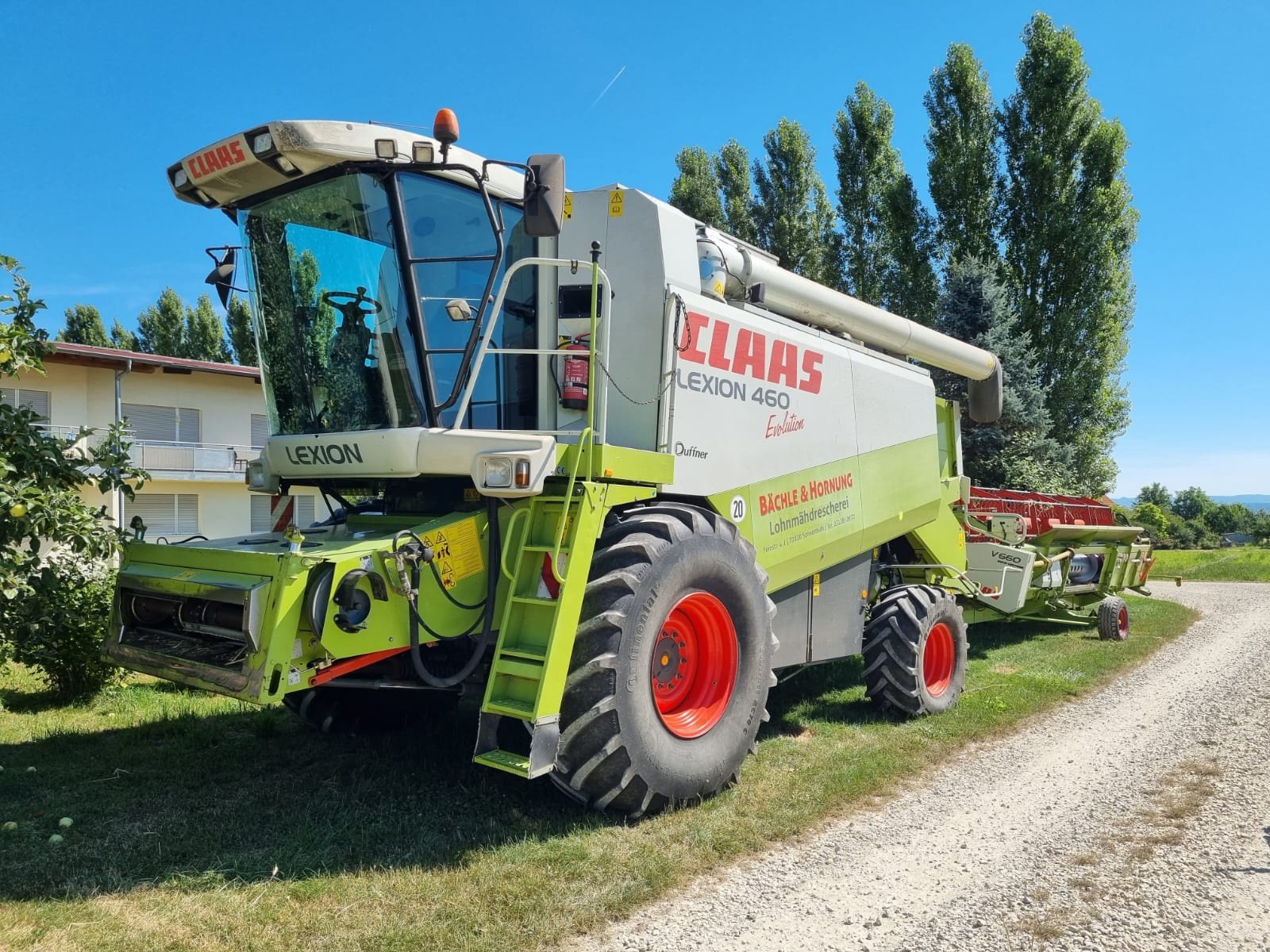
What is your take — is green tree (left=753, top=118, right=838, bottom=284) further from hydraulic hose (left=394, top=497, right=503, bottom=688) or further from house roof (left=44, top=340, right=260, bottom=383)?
hydraulic hose (left=394, top=497, right=503, bottom=688)

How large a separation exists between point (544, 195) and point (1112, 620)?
32.9ft

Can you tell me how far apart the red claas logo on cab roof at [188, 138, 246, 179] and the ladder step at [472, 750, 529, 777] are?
3139 mm

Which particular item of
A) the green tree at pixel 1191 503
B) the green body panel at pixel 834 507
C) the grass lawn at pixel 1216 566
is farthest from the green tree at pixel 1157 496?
the green body panel at pixel 834 507

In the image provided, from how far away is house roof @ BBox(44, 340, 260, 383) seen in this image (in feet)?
69.7

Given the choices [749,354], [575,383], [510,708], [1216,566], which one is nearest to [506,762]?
[510,708]

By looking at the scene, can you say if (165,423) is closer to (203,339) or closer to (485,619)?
(203,339)

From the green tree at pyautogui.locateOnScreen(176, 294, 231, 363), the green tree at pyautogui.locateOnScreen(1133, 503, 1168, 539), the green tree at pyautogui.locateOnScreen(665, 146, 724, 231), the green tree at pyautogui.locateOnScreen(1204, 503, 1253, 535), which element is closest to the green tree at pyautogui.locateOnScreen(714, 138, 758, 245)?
the green tree at pyautogui.locateOnScreen(665, 146, 724, 231)

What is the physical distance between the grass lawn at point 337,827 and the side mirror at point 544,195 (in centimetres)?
285

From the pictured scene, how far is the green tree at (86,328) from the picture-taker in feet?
126

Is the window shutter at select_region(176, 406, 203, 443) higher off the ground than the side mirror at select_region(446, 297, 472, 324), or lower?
higher

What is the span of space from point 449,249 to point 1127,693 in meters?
7.08

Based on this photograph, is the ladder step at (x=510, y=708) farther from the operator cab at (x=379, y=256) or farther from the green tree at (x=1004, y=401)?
the green tree at (x=1004, y=401)

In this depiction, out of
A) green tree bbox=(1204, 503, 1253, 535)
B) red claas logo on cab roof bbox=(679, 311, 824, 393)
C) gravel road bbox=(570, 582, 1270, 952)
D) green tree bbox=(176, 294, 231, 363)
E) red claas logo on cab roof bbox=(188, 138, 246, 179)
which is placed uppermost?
green tree bbox=(176, 294, 231, 363)

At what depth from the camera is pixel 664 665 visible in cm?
482
